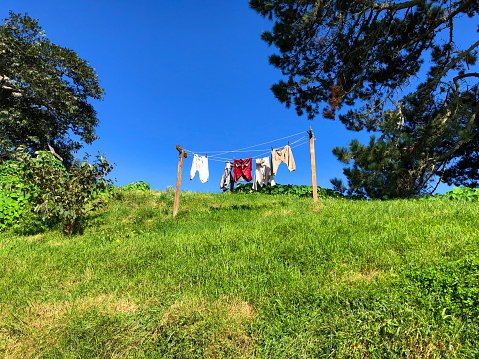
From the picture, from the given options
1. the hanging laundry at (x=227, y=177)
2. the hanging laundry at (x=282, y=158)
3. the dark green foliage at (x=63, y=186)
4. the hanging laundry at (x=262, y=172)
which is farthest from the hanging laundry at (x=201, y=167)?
the dark green foliage at (x=63, y=186)

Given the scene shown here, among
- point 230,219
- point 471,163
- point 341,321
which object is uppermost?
point 471,163

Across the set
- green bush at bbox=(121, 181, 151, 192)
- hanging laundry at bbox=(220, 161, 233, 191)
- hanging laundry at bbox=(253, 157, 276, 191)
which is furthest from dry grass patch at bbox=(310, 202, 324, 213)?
green bush at bbox=(121, 181, 151, 192)

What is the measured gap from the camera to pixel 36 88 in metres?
15.1

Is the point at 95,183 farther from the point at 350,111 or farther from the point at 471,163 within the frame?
the point at 471,163

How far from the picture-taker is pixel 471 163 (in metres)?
13.9

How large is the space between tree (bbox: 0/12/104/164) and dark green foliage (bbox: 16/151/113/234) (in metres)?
9.96

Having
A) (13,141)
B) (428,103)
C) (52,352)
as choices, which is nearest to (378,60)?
(428,103)

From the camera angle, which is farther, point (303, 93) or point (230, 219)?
point (303, 93)

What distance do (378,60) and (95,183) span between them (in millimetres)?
11178

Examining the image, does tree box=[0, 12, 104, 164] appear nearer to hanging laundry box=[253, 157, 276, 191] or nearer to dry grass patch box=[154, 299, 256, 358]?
hanging laundry box=[253, 157, 276, 191]

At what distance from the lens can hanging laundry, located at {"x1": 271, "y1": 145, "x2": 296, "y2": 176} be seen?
9562mm

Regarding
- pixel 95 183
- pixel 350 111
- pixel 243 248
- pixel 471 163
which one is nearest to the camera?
pixel 243 248

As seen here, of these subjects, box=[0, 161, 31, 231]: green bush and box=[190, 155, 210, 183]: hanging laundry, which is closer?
box=[0, 161, 31, 231]: green bush

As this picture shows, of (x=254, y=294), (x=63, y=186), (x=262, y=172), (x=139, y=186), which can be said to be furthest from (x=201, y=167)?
(x=254, y=294)
